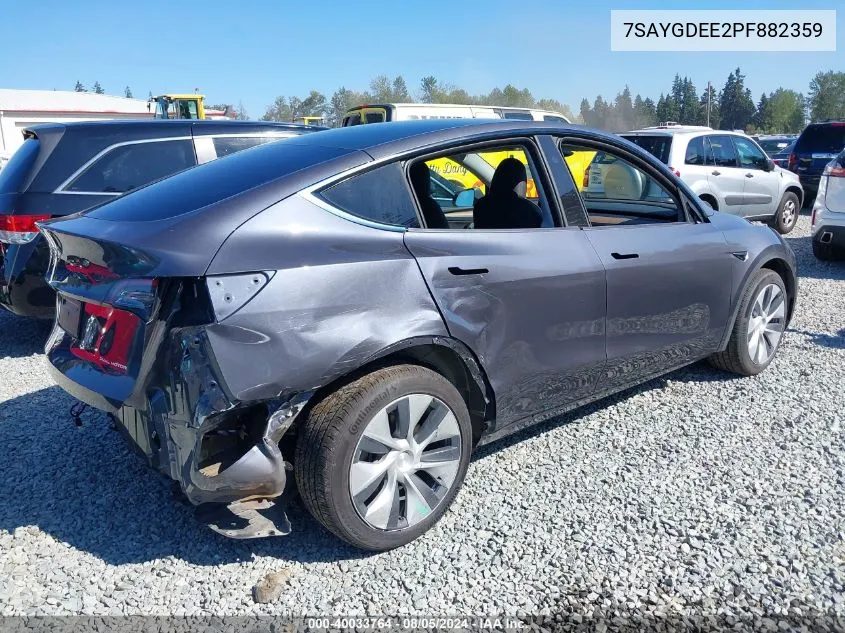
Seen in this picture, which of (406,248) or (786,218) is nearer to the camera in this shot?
(406,248)

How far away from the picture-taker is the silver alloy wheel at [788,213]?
38.0ft

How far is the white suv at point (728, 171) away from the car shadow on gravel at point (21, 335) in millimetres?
7955

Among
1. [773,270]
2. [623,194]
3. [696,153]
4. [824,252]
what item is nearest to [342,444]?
[623,194]

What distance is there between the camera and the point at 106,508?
10.4 ft

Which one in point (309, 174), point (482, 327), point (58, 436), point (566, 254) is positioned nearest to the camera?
point (309, 174)

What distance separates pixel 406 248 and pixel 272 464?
98 cm

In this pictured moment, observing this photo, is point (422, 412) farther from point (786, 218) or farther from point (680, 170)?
point (786, 218)

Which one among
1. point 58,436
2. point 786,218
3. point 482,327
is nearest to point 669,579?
point 482,327

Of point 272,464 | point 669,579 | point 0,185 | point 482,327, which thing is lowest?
point 669,579

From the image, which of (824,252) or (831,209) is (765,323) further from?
(824,252)

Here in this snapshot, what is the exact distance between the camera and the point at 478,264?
295 centimetres

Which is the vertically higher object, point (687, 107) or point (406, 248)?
point (687, 107)

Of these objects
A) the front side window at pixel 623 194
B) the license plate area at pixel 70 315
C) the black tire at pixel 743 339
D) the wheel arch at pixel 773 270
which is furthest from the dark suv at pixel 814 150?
the license plate area at pixel 70 315

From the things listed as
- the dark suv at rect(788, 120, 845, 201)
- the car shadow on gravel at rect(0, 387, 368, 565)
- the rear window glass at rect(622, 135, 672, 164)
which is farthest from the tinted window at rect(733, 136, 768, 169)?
the car shadow on gravel at rect(0, 387, 368, 565)
